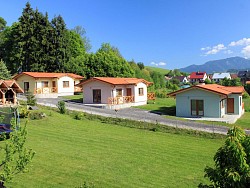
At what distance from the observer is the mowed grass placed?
36.4 feet

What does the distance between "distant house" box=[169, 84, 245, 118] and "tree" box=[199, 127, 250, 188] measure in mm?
21811

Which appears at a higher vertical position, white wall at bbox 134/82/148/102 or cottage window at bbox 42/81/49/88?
cottage window at bbox 42/81/49/88

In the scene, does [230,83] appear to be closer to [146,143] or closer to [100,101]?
[100,101]

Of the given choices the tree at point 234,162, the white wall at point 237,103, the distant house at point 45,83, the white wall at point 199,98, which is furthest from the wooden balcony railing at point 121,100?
the tree at point 234,162

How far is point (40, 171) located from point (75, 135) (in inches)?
263

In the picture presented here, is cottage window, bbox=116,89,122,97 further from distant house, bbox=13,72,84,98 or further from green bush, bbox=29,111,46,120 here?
green bush, bbox=29,111,46,120

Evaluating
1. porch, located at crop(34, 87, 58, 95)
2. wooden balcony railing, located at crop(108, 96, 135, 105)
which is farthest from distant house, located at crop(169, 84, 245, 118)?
porch, located at crop(34, 87, 58, 95)

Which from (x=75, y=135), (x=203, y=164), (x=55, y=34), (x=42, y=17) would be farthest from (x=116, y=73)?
(x=203, y=164)

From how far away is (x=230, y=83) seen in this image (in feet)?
225

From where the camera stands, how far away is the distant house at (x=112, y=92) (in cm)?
3409

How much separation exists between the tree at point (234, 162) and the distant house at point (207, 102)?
2181 cm

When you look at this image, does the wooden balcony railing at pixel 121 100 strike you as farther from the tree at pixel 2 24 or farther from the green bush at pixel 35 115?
the tree at pixel 2 24

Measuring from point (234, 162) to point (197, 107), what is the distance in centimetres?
2368

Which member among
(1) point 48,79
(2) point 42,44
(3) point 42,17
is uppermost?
(3) point 42,17
